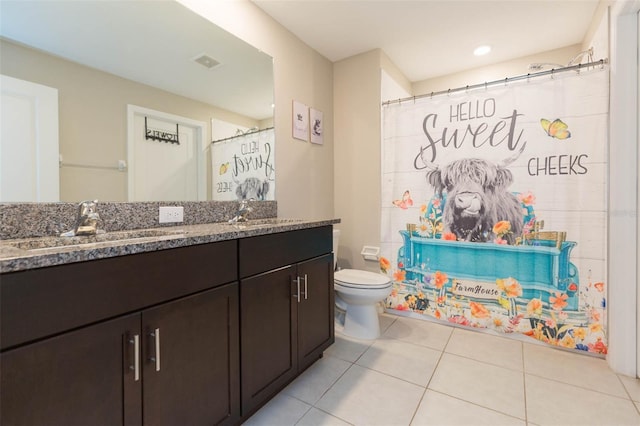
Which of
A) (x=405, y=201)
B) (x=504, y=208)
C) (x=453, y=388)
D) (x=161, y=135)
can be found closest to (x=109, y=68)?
(x=161, y=135)

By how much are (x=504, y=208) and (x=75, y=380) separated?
2407 mm

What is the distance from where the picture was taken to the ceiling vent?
1742 millimetres

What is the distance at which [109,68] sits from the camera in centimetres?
137

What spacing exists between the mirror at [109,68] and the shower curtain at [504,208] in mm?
1522

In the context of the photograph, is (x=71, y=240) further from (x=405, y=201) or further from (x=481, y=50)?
(x=481, y=50)

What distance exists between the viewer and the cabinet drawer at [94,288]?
68 centimetres

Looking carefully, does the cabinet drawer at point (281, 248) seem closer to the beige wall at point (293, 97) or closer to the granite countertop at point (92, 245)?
the granite countertop at point (92, 245)

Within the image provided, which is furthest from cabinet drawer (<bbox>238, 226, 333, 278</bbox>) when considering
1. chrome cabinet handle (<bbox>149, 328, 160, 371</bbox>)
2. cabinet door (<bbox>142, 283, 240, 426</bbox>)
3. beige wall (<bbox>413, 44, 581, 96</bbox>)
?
beige wall (<bbox>413, 44, 581, 96</bbox>)

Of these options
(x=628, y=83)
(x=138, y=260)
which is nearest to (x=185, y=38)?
(x=138, y=260)

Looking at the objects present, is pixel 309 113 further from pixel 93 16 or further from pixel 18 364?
pixel 18 364

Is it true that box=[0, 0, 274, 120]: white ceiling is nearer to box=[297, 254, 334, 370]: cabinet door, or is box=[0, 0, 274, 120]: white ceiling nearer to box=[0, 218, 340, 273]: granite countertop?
box=[0, 218, 340, 273]: granite countertop

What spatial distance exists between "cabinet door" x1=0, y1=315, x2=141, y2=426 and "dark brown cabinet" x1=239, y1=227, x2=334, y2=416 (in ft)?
1.46

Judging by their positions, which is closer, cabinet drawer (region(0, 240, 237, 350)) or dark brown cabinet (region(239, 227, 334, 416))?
cabinet drawer (region(0, 240, 237, 350))

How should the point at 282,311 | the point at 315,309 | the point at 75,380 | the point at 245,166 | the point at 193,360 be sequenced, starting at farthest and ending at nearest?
the point at 245,166 < the point at 315,309 < the point at 282,311 < the point at 193,360 < the point at 75,380
